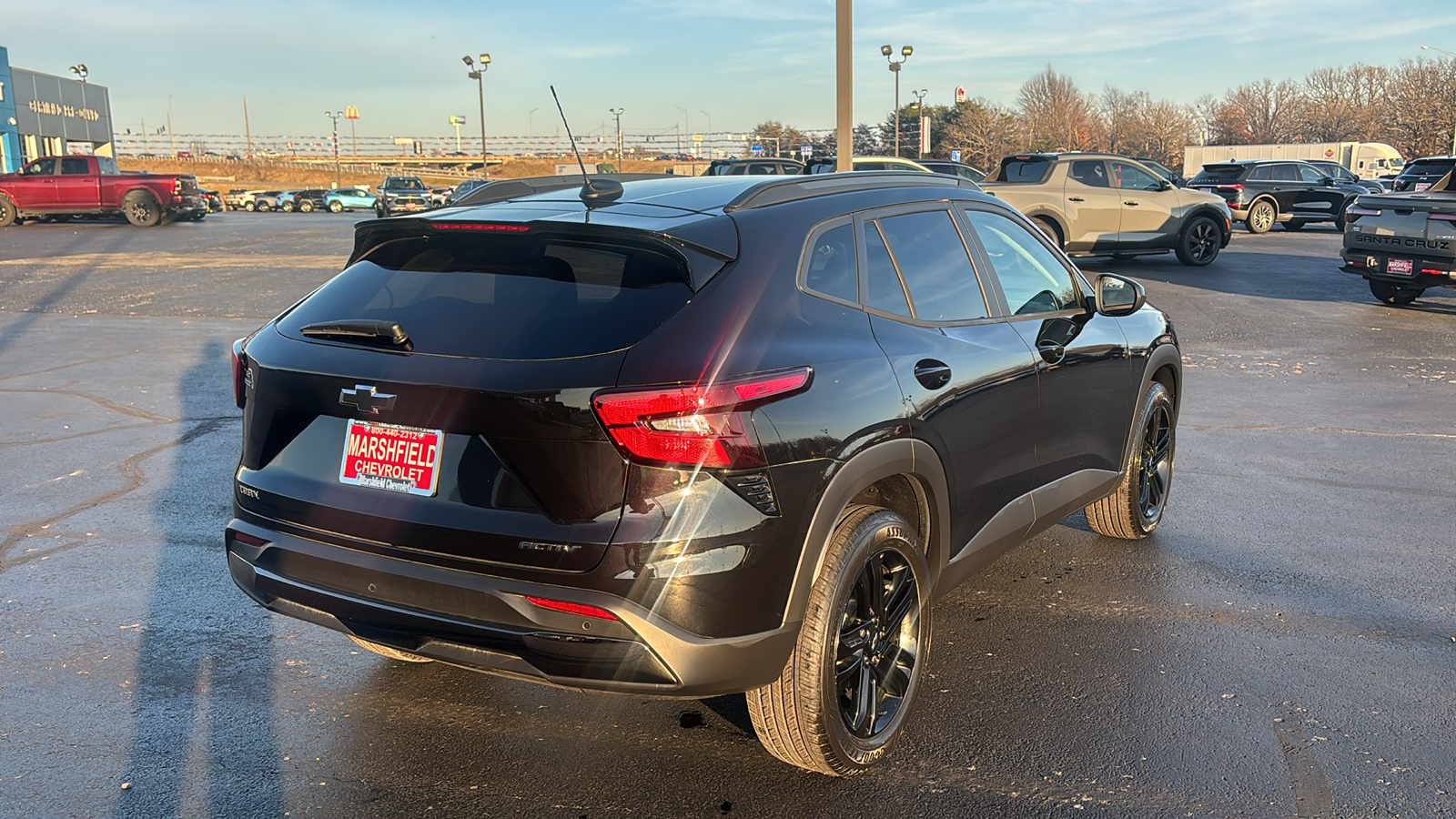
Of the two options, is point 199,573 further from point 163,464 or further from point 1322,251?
Answer: point 1322,251

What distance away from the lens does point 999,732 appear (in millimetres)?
3564

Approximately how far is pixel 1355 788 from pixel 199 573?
175 inches

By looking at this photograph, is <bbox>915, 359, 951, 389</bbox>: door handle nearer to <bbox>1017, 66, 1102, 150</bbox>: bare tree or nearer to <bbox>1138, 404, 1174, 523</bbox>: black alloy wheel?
<bbox>1138, 404, 1174, 523</bbox>: black alloy wheel

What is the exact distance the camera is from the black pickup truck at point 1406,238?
12977mm

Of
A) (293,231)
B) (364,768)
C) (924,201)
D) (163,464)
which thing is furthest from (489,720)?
(293,231)

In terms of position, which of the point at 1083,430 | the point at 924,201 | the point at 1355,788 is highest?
the point at 924,201

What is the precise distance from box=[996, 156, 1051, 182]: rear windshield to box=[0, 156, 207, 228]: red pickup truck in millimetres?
24932

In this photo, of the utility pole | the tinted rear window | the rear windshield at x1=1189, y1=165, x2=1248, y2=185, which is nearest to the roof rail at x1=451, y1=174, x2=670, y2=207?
the utility pole

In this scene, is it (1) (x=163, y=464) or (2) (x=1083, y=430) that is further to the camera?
(1) (x=163, y=464)

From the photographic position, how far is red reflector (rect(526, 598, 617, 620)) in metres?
2.78

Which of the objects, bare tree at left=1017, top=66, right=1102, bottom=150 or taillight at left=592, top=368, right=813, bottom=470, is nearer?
taillight at left=592, top=368, right=813, bottom=470

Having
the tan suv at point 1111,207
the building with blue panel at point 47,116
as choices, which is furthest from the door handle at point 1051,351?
the building with blue panel at point 47,116

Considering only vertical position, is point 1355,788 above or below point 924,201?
below

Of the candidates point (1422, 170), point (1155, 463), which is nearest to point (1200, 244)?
point (1422, 170)
